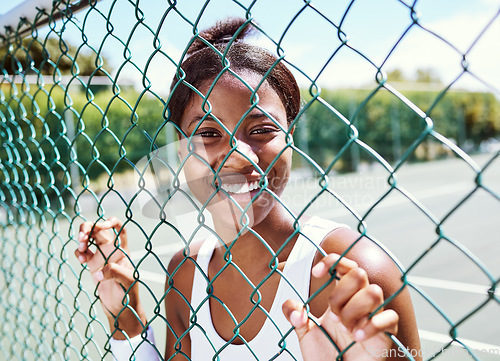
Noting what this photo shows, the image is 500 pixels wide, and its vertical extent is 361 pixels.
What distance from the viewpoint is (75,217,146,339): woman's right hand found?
5.12ft

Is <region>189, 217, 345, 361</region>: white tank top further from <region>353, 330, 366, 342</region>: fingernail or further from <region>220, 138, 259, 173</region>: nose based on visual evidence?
<region>353, 330, 366, 342</region>: fingernail

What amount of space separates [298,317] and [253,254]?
2.03 feet

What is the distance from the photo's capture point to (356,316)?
76 centimetres

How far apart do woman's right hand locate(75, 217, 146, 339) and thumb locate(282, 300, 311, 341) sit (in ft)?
2.67

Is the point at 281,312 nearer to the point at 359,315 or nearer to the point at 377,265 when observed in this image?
the point at 377,265

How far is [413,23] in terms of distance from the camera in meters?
0.65

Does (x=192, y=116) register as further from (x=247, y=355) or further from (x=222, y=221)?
(x=247, y=355)

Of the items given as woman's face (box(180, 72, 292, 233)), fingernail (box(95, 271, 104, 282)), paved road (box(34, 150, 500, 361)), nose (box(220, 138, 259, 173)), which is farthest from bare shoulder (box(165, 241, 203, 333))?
nose (box(220, 138, 259, 173))

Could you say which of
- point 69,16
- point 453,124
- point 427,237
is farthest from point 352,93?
point 69,16

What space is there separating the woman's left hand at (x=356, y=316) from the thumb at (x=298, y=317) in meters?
0.03

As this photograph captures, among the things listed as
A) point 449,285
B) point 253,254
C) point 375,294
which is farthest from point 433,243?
point 449,285

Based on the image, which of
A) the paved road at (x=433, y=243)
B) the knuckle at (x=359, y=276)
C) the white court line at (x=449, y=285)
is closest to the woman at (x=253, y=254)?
the knuckle at (x=359, y=276)

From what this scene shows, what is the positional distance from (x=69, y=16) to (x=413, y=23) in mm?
1429

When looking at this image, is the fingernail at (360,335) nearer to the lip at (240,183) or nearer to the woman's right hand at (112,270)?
the lip at (240,183)
